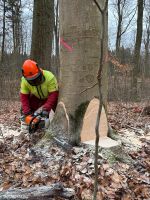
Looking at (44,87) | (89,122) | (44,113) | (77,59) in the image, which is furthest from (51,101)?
(77,59)

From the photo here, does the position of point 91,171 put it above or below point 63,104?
below

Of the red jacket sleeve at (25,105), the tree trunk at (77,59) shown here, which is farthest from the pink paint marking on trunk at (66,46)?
the red jacket sleeve at (25,105)

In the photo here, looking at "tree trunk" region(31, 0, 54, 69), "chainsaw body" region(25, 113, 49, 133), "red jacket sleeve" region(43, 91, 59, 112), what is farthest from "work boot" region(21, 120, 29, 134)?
"tree trunk" region(31, 0, 54, 69)

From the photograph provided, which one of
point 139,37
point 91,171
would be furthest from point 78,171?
point 139,37

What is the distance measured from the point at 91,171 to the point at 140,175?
2.02 feet

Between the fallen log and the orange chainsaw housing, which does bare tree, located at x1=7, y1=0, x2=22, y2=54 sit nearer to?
the orange chainsaw housing

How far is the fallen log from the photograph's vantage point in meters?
3.26

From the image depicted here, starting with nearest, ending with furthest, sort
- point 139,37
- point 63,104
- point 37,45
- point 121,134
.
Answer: point 63,104
point 121,134
point 37,45
point 139,37

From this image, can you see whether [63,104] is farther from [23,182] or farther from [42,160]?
[23,182]

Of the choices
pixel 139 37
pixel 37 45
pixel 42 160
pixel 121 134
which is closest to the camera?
pixel 42 160

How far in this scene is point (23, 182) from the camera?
3783mm

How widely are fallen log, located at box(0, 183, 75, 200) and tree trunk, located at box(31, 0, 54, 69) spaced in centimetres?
553

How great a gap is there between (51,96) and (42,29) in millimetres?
3949

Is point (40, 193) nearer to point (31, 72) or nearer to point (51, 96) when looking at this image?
point (51, 96)
